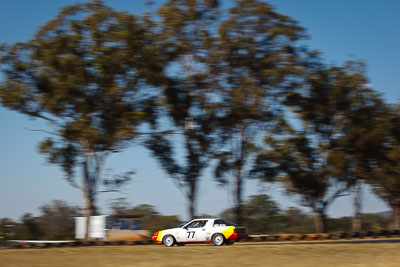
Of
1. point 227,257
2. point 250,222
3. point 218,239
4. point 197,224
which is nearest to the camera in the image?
point 227,257

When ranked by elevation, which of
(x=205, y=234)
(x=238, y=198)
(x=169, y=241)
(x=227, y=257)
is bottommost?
(x=227, y=257)

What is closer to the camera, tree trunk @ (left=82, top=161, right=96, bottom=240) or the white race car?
the white race car

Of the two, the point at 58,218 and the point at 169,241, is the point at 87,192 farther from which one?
the point at 58,218

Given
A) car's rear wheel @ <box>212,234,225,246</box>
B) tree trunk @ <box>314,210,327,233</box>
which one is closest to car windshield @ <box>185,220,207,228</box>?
car's rear wheel @ <box>212,234,225,246</box>

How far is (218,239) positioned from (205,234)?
713mm

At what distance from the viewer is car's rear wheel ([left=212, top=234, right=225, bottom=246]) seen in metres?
23.7

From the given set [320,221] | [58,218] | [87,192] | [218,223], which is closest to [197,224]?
[218,223]

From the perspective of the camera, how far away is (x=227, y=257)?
56.6ft

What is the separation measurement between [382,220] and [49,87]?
34.3 m

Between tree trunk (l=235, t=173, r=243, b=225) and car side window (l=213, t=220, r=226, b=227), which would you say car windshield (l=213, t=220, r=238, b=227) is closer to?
car side window (l=213, t=220, r=226, b=227)

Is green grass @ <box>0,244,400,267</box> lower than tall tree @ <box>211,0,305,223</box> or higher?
lower

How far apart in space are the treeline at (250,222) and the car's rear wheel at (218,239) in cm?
1965

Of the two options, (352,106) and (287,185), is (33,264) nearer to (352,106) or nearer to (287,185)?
(287,185)

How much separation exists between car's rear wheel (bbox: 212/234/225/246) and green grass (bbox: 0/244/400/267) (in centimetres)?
375
